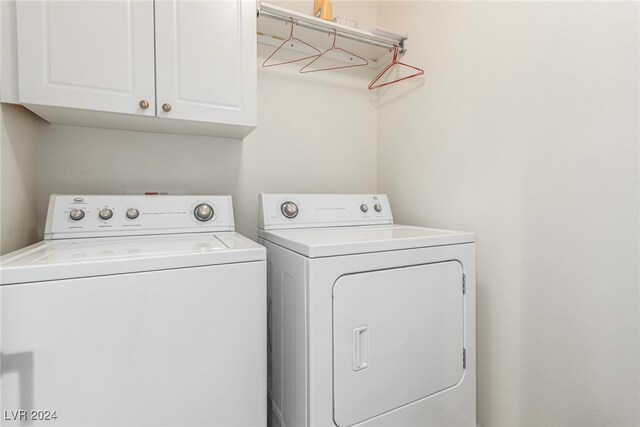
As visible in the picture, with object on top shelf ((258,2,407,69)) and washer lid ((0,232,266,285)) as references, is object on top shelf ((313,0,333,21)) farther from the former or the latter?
washer lid ((0,232,266,285))

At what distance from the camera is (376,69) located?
2.17 m

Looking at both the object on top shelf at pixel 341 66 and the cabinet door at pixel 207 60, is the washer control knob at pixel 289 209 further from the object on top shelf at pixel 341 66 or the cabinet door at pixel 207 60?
the object on top shelf at pixel 341 66

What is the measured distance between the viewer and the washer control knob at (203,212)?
148 centimetres

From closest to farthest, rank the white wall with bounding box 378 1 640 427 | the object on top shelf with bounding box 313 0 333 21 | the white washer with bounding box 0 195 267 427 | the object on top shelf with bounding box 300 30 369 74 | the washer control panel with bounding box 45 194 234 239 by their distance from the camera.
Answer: the white washer with bounding box 0 195 267 427 < the white wall with bounding box 378 1 640 427 < the washer control panel with bounding box 45 194 234 239 < the object on top shelf with bounding box 313 0 333 21 < the object on top shelf with bounding box 300 30 369 74

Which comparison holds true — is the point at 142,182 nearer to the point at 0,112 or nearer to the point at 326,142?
the point at 0,112

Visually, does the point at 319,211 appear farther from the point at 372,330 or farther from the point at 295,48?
the point at 295,48

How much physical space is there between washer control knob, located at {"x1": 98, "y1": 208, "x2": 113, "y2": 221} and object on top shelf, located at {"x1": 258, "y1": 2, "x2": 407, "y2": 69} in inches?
47.0

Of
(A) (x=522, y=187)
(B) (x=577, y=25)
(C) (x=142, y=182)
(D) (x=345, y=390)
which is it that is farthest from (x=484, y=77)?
(C) (x=142, y=182)

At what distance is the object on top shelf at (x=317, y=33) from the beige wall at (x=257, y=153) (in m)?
0.10

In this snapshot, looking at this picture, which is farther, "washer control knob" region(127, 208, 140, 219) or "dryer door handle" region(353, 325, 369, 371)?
"washer control knob" region(127, 208, 140, 219)

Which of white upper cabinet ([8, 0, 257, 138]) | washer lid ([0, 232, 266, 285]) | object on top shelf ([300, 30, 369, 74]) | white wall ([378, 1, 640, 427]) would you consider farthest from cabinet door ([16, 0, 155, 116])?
white wall ([378, 1, 640, 427])

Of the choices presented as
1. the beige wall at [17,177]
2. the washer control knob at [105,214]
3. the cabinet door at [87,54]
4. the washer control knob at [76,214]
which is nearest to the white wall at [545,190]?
the cabinet door at [87,54]

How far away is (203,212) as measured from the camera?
148 cm

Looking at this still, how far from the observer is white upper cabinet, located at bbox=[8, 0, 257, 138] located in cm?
111
